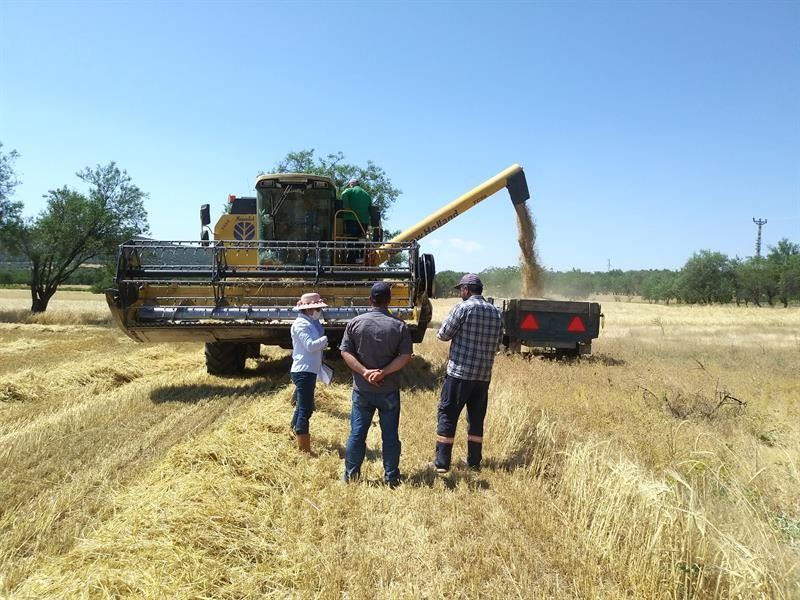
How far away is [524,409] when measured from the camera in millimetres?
5172

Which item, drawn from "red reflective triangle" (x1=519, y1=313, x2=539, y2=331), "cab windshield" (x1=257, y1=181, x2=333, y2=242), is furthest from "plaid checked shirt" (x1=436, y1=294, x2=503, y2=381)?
"red reflective triangle" (x1=519, y1=313, x2=539, y2=331)

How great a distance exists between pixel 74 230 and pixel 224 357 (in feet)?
61.9

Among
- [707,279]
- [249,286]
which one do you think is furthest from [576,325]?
[707,279]

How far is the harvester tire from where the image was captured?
8.41 meters

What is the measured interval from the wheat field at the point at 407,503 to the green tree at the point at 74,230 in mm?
18988

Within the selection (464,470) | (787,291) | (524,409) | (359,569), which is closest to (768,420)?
(524,409)

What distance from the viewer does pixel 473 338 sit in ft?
14.4

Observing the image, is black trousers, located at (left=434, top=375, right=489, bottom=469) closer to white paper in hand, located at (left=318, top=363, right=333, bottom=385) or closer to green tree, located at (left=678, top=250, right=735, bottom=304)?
white paper in hand, located at (left=318, top=363, right=333, bottom=385)

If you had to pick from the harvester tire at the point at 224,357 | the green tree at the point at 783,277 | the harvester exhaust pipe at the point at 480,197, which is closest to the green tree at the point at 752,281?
the green tree at the point at 783,277

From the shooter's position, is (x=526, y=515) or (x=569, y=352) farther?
(x=569, y=352)

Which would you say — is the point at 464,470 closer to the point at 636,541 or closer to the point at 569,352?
the point at 636,541

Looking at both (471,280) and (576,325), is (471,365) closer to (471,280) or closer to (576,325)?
(471,280)

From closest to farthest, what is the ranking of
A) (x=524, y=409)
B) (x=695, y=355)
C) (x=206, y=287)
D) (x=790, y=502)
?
1. (x=790, y=502)
2. (x=524, y=409)
3. (x=206, y=287)
4. (x=695, y=355)

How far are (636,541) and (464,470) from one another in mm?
1631
